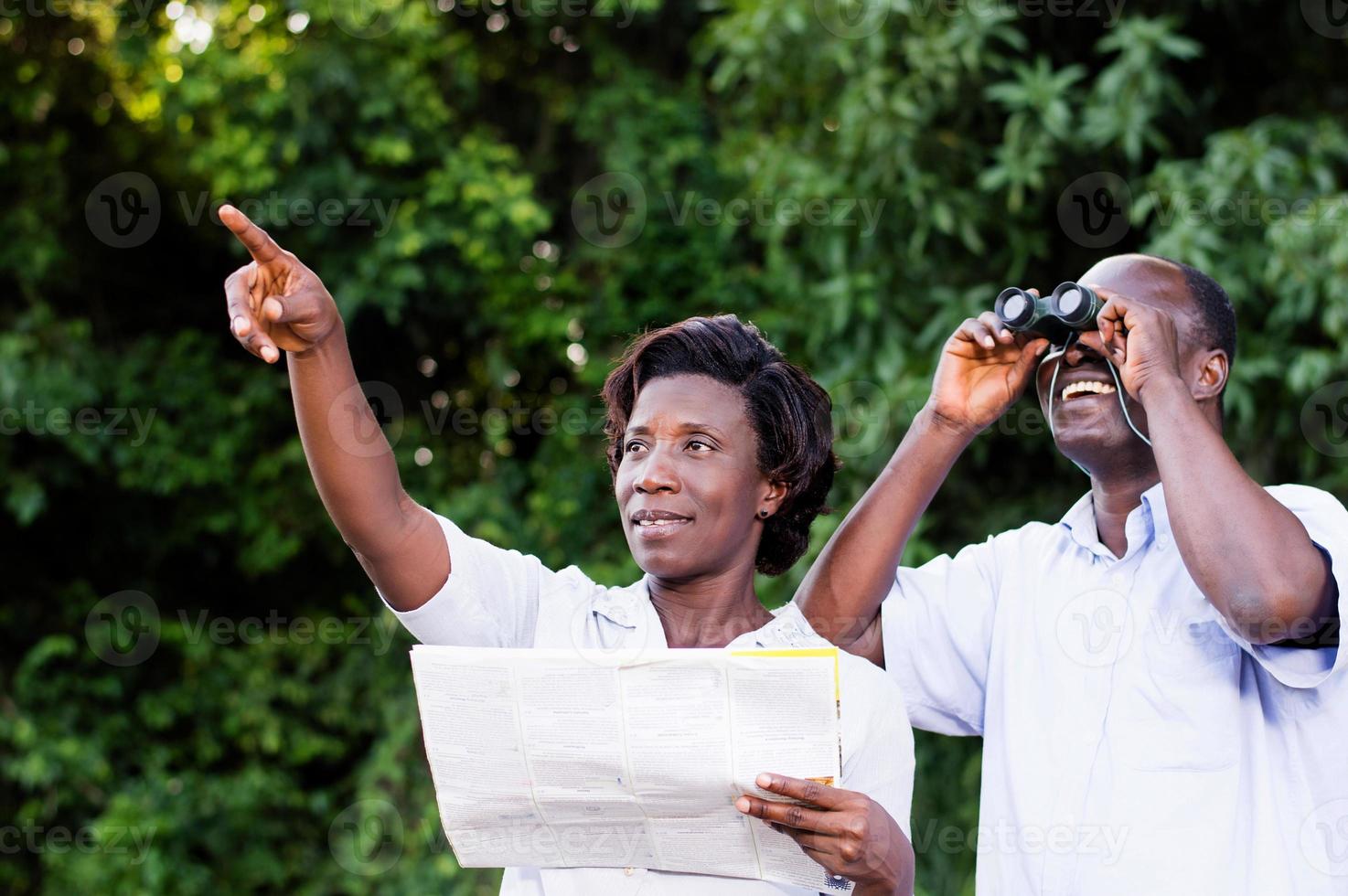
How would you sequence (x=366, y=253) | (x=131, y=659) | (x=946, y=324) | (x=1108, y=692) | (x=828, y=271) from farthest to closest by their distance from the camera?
(x=131, y=659) < (x=366, y=253) < (x=828, y=271) < (x=946, y=324) < (x=1108, y=692)

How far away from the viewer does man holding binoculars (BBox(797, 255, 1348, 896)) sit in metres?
2.11

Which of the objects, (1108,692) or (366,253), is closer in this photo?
(1108,692)

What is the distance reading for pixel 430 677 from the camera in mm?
1886

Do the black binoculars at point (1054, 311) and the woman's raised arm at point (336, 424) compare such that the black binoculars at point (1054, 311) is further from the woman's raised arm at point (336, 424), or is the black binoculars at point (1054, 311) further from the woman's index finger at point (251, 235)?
the woman's index finger at point (251, 235)

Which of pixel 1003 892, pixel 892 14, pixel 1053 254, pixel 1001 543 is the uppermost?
pixel 892 14

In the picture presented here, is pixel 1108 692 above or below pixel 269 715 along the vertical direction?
above

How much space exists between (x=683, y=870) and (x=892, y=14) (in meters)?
4.17

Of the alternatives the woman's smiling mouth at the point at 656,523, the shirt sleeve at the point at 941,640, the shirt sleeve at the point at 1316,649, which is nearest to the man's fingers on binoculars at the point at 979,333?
the shirt sleeve at the point at 941,640

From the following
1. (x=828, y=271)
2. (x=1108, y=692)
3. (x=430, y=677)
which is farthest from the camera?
(x=828, y=271)

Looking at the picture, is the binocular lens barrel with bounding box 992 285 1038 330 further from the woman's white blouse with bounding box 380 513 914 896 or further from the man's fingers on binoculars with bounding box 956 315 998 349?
the woman's white blouse with bounding box 380 513 914 896

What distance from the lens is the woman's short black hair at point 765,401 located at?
2.22 meters

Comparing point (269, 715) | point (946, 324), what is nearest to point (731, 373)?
point (946, 324)

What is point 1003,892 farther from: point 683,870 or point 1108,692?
point 683,870

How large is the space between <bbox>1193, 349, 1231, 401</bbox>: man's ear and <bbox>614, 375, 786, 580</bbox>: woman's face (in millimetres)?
840
